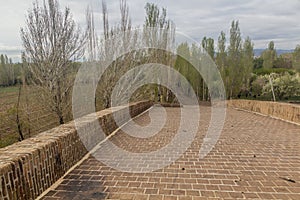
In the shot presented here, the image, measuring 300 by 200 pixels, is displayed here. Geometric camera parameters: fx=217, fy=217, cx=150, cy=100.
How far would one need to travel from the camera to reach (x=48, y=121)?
8.34 metres

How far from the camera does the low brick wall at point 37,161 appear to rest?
178 cm

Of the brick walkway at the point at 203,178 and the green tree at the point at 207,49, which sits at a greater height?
the green tree at the point at 207,49

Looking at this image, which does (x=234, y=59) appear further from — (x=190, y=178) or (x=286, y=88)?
(x=190, y=178)

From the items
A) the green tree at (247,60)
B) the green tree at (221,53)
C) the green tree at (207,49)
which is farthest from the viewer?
the green tree at (207,49)

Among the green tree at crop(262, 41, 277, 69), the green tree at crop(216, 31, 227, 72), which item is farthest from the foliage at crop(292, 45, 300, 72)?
the green tree at crop(216, 31, 227, 72)

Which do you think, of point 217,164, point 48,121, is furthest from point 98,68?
point 217,164

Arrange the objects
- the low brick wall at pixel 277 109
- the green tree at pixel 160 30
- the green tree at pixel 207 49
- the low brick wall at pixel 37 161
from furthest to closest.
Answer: the green tree at pixel 207 49 < the green tree at pixel 160 30 < the low brick wall at pixel 277 109 < the low brick wall at pixel 37 161

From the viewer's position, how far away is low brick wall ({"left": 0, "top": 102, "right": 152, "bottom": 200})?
1783 mm

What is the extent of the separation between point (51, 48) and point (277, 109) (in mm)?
8424

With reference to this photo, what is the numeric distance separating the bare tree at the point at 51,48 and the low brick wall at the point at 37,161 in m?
4.98

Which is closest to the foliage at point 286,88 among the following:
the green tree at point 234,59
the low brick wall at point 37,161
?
the green tree at point 234,59

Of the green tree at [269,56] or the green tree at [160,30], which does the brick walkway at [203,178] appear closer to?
the green tree at [160,30]

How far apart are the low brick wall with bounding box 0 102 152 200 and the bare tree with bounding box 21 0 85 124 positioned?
4977mm

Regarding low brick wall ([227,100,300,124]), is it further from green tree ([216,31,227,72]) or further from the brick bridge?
green tree ([216,31,227,72])
